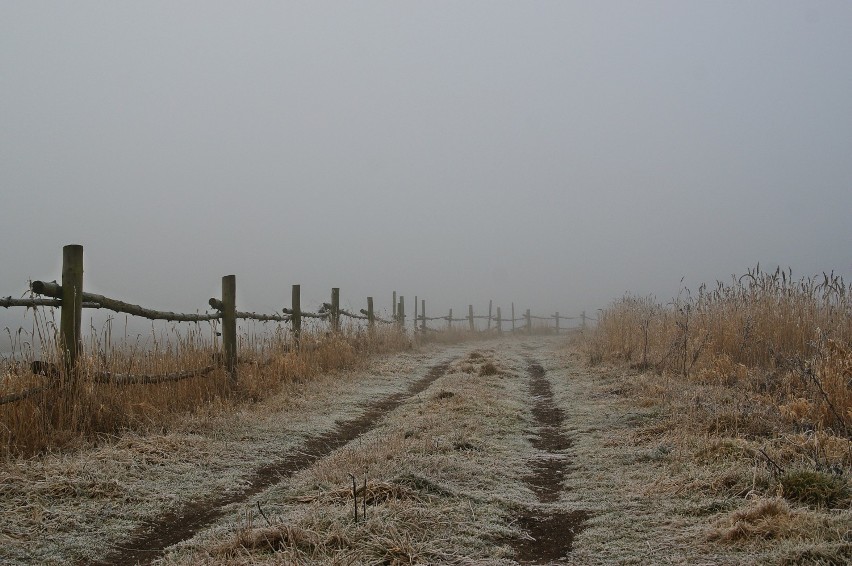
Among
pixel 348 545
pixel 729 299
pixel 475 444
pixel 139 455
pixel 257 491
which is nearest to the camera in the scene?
pixel 348 545

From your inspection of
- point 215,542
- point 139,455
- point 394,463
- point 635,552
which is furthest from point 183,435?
point 635,552

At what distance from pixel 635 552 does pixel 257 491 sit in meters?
2.67

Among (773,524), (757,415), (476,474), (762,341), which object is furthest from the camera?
(762,341)

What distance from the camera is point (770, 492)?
3.82 m

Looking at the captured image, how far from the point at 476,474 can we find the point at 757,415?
252 cm

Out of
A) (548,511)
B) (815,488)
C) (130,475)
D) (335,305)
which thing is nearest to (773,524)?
(815,488)

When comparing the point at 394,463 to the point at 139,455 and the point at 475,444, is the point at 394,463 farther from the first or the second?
the point at 139,455

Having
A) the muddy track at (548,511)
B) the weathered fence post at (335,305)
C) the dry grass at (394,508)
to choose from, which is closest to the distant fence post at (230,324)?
the dry grass at (394,508)

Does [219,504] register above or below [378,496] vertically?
below

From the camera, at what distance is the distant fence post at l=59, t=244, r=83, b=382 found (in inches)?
233

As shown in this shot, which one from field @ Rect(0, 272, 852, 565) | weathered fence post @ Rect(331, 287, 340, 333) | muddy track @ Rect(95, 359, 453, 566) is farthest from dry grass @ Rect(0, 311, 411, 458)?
weathered fence post @ Rect(331, 287, 340, 333)

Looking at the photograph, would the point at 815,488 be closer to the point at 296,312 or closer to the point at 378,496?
the point at 378,496

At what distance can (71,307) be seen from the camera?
6.03 m

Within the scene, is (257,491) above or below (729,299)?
below
